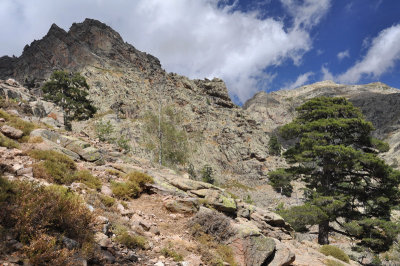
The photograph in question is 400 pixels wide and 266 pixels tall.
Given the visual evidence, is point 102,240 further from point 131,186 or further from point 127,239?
point 131,186

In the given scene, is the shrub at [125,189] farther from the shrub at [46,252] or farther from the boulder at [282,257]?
the boulder at [282,257]

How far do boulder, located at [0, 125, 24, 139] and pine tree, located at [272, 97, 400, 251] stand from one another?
15.6 meters

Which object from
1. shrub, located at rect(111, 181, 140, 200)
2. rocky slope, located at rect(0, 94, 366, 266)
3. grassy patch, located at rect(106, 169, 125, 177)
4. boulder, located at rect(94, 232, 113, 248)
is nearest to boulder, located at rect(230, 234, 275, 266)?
rocky slope, located at rect(0, 94, 366, 266)

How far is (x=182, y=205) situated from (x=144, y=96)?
262 feet

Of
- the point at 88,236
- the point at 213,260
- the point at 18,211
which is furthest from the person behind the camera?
the point at 213,260

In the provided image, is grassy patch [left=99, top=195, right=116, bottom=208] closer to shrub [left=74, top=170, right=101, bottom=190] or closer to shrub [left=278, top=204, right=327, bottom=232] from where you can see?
shrub [left=74, top=170, right=101, bottom=190]

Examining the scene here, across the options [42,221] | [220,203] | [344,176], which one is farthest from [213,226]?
[344,176]

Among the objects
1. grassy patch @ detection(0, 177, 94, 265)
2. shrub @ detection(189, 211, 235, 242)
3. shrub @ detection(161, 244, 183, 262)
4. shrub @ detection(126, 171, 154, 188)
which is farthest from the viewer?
shrub @ detection(126, 171, 154, 188)

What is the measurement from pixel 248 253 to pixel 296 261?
247 cm

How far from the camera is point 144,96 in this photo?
85.3 meters

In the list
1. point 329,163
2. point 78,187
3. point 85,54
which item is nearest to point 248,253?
point 78,187

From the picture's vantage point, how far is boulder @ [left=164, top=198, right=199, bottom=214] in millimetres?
9195

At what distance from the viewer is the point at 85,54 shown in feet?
292

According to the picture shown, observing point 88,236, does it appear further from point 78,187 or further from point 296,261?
point 296,261
